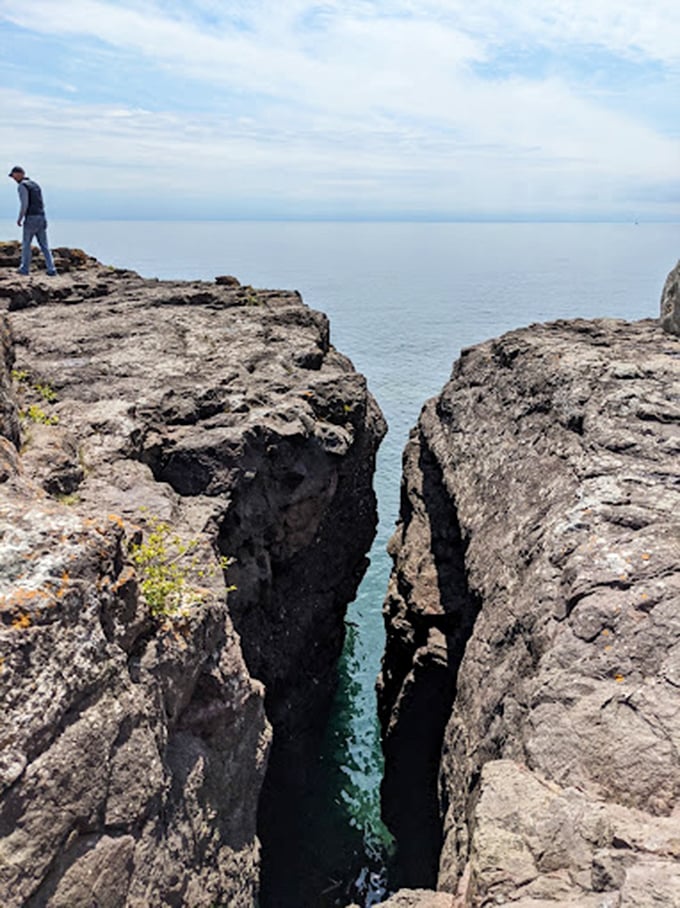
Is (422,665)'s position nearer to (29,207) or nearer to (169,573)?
(169,573)

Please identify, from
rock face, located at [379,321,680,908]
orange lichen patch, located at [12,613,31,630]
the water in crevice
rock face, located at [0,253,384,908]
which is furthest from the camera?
the water in crevice

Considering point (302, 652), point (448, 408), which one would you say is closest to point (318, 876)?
point (302, 652)

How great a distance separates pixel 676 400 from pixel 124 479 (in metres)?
9.99

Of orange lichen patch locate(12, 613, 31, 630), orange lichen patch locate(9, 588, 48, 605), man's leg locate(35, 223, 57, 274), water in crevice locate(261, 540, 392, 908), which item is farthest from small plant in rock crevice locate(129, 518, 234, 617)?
man's leg locate(35, 223, 57, 274)

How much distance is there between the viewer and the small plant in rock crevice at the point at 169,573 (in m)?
8.83

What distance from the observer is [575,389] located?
14758 mm

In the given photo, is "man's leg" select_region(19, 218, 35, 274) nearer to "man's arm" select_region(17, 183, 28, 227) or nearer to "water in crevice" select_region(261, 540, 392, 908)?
"man's arm" select_region(17, 183, 28, 227)

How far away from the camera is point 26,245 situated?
23047 mm

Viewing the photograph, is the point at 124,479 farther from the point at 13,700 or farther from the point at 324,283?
the point at 324,283

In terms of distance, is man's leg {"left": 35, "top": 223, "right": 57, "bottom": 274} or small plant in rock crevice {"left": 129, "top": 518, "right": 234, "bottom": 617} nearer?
small plant in rock crevice {"left": 129, "top": 518, "right": 234, "bottom": 617}

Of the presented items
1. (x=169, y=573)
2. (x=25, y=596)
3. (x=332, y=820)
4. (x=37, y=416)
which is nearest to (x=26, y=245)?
(x=37, y=416)

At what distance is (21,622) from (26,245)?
1966cm

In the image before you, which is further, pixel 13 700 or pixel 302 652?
pixel 302 652

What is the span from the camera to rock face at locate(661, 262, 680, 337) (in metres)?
18.6
